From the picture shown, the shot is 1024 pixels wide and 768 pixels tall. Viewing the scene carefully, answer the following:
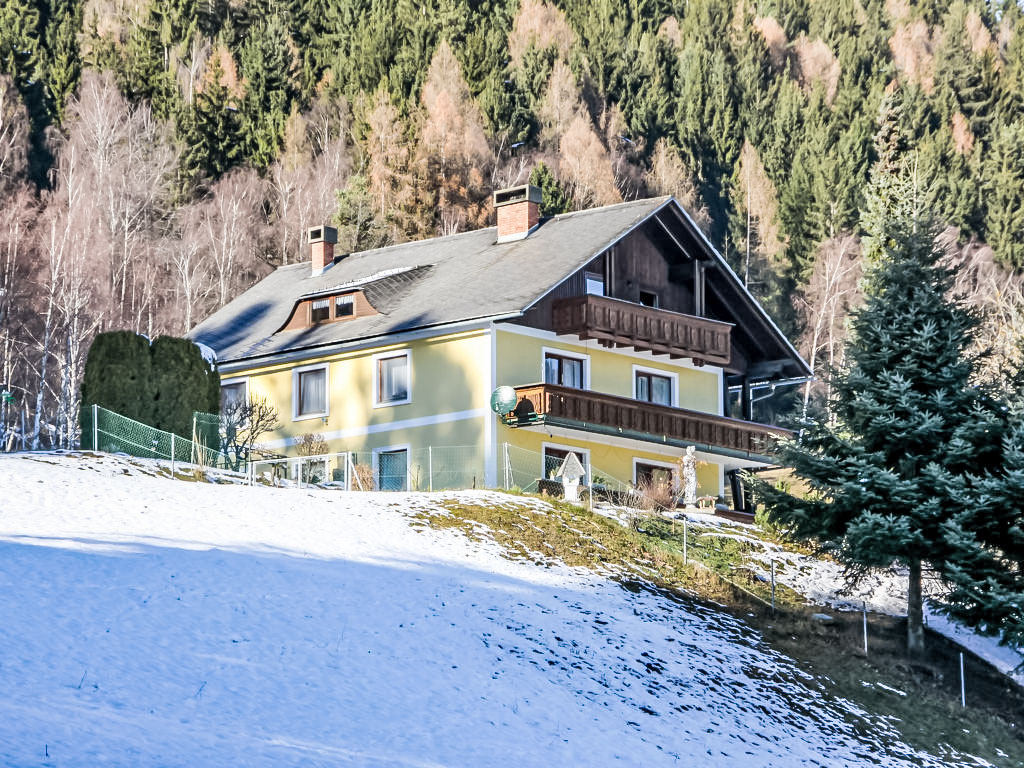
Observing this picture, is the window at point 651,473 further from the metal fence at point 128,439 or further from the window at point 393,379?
the metal fence at point 128,439

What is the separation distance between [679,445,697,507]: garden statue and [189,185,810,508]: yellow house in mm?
1820

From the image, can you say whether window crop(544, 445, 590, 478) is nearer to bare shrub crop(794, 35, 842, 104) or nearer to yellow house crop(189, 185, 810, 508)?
yellow house crop(189, 185, 810, 508)

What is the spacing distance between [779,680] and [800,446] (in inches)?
236

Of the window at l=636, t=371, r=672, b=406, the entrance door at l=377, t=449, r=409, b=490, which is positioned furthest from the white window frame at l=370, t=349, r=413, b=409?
the window at l=636, t=371, r=672, b=406

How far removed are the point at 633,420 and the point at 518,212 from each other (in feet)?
28.0

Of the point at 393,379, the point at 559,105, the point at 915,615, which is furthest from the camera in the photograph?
the point at 559,105

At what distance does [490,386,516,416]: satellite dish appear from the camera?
3922 centimetres

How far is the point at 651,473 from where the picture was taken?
43.9 metres

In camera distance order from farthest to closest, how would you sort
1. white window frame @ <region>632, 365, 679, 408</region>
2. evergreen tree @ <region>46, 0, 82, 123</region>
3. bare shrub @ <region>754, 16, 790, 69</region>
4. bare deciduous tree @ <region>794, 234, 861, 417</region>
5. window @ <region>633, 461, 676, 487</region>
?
1. bare shrub @ <region>754, 16, 790, 69</region>
2. evergreen tree @ <region>46, 0, 82, 123</region>
3. bare deciduous tree @ <region>794, 234, 861, 417</region>
4. white window frame @ <region>632, 365, 679, 408</region>
5. window @ <region>633, 461, 676, 487</region>

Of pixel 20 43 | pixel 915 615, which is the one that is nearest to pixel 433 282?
pixel 915 615

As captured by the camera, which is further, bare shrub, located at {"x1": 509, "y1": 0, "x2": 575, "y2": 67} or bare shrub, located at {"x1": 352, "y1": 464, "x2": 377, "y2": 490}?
bare shrub, located at {"x1": 509, "y1": 0, "x2": 575, "y2": 67}

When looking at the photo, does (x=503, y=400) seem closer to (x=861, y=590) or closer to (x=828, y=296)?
(x=861, y=590)

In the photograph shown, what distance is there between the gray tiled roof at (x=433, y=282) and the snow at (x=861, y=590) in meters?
9.35

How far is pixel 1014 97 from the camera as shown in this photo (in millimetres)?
98438
